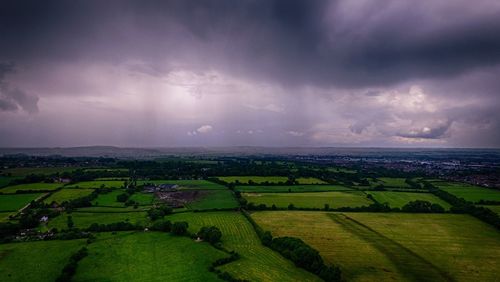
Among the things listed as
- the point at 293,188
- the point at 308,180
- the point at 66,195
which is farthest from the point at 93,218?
the point at 308,180

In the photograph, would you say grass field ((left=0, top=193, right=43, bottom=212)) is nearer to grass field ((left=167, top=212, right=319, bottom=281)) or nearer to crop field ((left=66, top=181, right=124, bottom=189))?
crop field ((left=66, top=181, right=124, bottom=189))

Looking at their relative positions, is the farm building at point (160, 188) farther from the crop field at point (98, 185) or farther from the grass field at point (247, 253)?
the grass field at point (247, 253)

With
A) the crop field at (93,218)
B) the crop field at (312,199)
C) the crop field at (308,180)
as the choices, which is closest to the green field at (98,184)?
the crop field at (93,218)

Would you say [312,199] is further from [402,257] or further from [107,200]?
[107,200]

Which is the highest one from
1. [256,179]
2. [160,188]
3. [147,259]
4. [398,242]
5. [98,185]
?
[256,179]

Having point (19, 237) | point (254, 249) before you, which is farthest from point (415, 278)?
point (19, 237)

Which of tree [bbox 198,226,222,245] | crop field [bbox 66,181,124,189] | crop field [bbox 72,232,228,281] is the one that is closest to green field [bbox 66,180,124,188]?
crop field [bbox 66,181,124,189]
